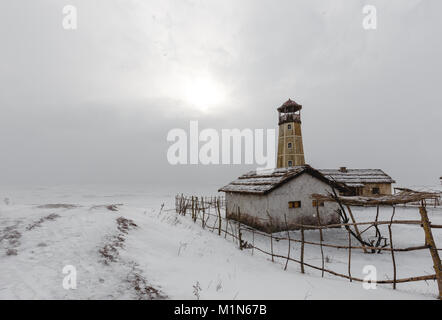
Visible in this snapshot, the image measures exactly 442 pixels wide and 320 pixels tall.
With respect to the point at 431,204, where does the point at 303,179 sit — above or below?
above

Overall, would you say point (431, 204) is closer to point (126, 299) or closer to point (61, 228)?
point (126, 299)

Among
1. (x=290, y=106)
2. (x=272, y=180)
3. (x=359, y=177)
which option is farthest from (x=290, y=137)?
(x=272, y=180)

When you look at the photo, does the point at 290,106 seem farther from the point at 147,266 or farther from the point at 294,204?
the point at 147,266

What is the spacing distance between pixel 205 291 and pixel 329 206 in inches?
484

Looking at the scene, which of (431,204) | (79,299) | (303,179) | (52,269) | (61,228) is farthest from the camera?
(431,204)

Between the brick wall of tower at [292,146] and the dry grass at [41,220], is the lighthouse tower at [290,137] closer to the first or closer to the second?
the brick wall of tower at [292,146]

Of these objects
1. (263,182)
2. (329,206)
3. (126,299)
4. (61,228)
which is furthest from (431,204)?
(61,228)

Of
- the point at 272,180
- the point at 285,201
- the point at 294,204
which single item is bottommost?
the point at 294,204

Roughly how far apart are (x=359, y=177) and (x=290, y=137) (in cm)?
1026

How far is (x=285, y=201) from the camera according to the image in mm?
13305

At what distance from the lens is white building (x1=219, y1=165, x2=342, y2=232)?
13.0 m

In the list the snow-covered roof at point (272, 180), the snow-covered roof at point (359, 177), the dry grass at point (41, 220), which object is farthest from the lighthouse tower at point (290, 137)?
the dry grass at point (41, 220)
